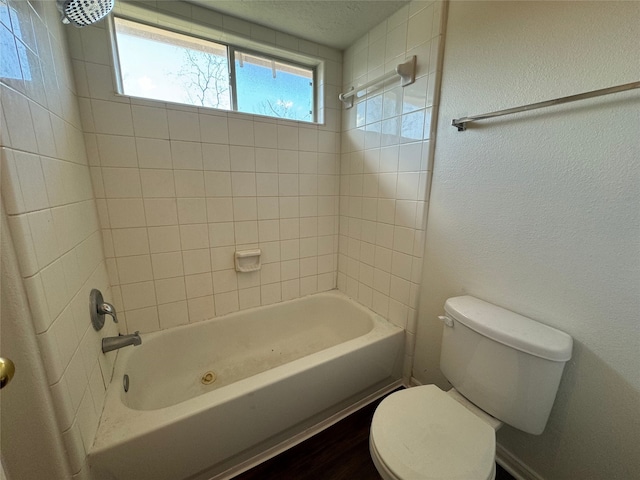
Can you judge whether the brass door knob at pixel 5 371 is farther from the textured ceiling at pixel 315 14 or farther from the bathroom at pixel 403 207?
the textured ceiling at pixel 315 14

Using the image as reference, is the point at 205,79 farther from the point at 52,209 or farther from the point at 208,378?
the point at 208,378

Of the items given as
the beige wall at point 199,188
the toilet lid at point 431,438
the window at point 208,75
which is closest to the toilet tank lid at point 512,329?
the toilet lid at point 431,438

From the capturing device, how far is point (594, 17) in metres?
0.84

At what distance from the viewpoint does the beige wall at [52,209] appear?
66 cm

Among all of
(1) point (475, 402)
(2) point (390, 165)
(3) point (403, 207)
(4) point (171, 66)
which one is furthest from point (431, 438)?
(4) point (171, 66)

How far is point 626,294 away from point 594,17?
887 millimetres

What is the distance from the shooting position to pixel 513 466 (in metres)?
1.20

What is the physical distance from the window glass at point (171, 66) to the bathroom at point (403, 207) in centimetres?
14

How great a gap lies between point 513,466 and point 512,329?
0.74 m

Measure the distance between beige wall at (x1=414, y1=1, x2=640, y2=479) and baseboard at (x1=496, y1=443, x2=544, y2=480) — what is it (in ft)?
0.11

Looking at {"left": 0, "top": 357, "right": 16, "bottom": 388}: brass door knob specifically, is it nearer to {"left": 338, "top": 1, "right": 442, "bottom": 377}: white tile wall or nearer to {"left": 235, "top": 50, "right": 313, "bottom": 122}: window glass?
Answer: {"left": 338, "top": 1, "right": 442, "bottom": 377}: white tile wall

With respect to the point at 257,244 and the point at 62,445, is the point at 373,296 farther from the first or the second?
the point at 62,445

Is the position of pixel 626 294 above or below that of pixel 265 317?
above

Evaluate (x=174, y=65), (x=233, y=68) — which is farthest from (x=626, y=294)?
(x=174, y=65)
